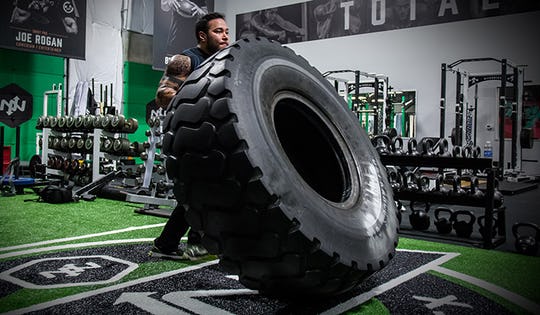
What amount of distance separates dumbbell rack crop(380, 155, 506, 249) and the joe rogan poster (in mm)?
6358

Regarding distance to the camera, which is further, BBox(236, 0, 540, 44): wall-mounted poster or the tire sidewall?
BBox(236, 0, 540, 44): wall-mounted poster

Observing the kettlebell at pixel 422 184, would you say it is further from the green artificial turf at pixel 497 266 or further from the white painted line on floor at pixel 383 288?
the white painted line on floor at pixel 383 288

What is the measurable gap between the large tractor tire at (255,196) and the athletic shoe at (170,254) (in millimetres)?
1044

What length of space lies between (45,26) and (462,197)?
715 centimetres

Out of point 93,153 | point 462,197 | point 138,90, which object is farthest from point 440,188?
point 138,90

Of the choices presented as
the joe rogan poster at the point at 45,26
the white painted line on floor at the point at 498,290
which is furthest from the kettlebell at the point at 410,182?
the joe rogan poster at the point at 45,26

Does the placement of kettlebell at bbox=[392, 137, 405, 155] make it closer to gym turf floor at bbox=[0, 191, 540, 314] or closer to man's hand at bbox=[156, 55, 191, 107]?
gym turf floor at bbox=[0, 191, 540, 314]

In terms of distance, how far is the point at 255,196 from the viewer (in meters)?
1.29

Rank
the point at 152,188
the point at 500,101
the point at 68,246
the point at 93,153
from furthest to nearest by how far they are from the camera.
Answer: the point at 500,101 < the point at 93,153 < the point at 152,188 < the point at 68,246

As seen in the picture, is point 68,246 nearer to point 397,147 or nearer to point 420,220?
point 420,220

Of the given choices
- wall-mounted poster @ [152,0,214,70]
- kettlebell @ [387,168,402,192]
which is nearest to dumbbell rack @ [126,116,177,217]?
kettlebell @ [387,168,402,192]

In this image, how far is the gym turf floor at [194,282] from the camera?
66.9 inches

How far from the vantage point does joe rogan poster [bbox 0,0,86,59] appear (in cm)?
715

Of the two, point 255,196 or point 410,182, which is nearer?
point 255,196
